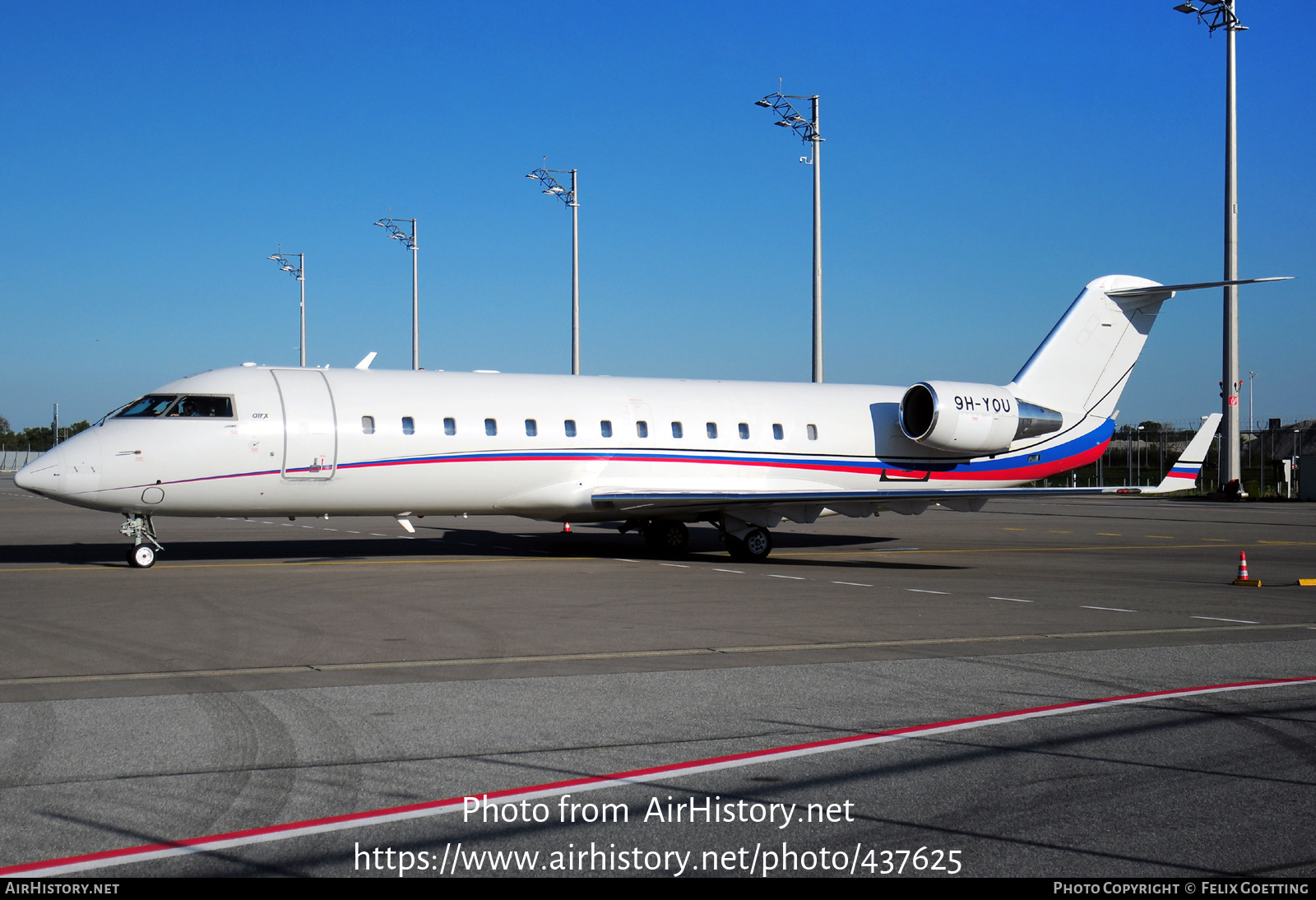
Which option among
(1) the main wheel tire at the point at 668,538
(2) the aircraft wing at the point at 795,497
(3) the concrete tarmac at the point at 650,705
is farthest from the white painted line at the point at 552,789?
(1) the main wheel tire at the point at 668,538

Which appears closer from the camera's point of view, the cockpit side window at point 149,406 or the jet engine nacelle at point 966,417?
the cockpit side window at point 149,406

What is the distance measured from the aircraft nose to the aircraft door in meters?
3.26

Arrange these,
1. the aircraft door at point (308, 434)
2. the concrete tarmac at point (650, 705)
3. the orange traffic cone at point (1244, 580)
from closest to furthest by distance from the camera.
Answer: the concrete tarmac at point (650, 705), the orange traffic cone at point (1244, 580), the aircraft door at point (308, 434)

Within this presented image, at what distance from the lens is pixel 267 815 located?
538 cm

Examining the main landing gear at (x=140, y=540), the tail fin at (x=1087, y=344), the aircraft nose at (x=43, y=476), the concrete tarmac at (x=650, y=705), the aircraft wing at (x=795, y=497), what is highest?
the tail fin at (x=1087, y=344)

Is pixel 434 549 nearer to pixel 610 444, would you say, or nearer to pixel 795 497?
pixel 610 444

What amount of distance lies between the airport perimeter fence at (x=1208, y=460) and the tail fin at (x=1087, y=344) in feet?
52.8

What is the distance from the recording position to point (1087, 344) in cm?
2494

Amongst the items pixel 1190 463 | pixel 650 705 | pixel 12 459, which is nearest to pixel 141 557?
pixel 650 705

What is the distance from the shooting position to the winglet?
18.9 meters

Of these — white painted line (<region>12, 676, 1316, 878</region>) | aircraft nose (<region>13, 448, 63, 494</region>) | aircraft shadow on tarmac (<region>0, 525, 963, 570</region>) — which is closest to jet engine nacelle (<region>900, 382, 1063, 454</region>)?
aircraft shadow on tarmac (<region>0, 525, 963, 570</region>)

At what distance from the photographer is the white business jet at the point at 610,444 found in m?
17.7

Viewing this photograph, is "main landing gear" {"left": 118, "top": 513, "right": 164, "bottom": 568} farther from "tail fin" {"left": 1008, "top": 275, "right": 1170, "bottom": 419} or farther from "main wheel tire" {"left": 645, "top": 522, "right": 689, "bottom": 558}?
"tail fin" {"left": 1008, "top": 275, "right": 1170, "bottom": 419}

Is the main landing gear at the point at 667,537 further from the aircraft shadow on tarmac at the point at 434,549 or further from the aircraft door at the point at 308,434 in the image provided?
the aircraft door at the point at 308,434
